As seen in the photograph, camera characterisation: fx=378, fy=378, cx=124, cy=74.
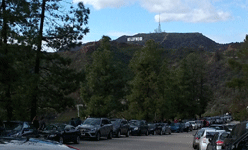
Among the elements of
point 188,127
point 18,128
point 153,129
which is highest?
point 18,128

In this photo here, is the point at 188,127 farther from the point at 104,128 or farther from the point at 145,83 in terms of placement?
the point at 104,128

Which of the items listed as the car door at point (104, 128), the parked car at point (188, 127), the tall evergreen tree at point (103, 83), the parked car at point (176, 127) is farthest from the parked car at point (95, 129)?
the parked car at point (188, 127)

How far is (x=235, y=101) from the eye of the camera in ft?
196

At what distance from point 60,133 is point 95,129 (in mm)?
5992

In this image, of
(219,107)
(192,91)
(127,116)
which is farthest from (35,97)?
(219,107)

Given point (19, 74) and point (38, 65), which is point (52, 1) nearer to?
point (38, 65)

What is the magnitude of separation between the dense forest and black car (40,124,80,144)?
3.03 m

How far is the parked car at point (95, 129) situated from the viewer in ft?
95.3

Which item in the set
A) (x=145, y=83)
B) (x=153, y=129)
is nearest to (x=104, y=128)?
(x=153, y=129)

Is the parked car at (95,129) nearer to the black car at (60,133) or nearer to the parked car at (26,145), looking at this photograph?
the black car at (60,133)

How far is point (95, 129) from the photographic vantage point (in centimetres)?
2920

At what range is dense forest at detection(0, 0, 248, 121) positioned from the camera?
869 inches

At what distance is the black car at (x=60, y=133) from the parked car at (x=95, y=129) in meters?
3.87

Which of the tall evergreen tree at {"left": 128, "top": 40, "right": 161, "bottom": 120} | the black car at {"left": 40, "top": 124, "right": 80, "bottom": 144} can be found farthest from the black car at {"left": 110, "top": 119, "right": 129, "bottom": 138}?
the tall evergreen tree at {"left": 128, "top": 40, "right": 161, "bottom": 120}
